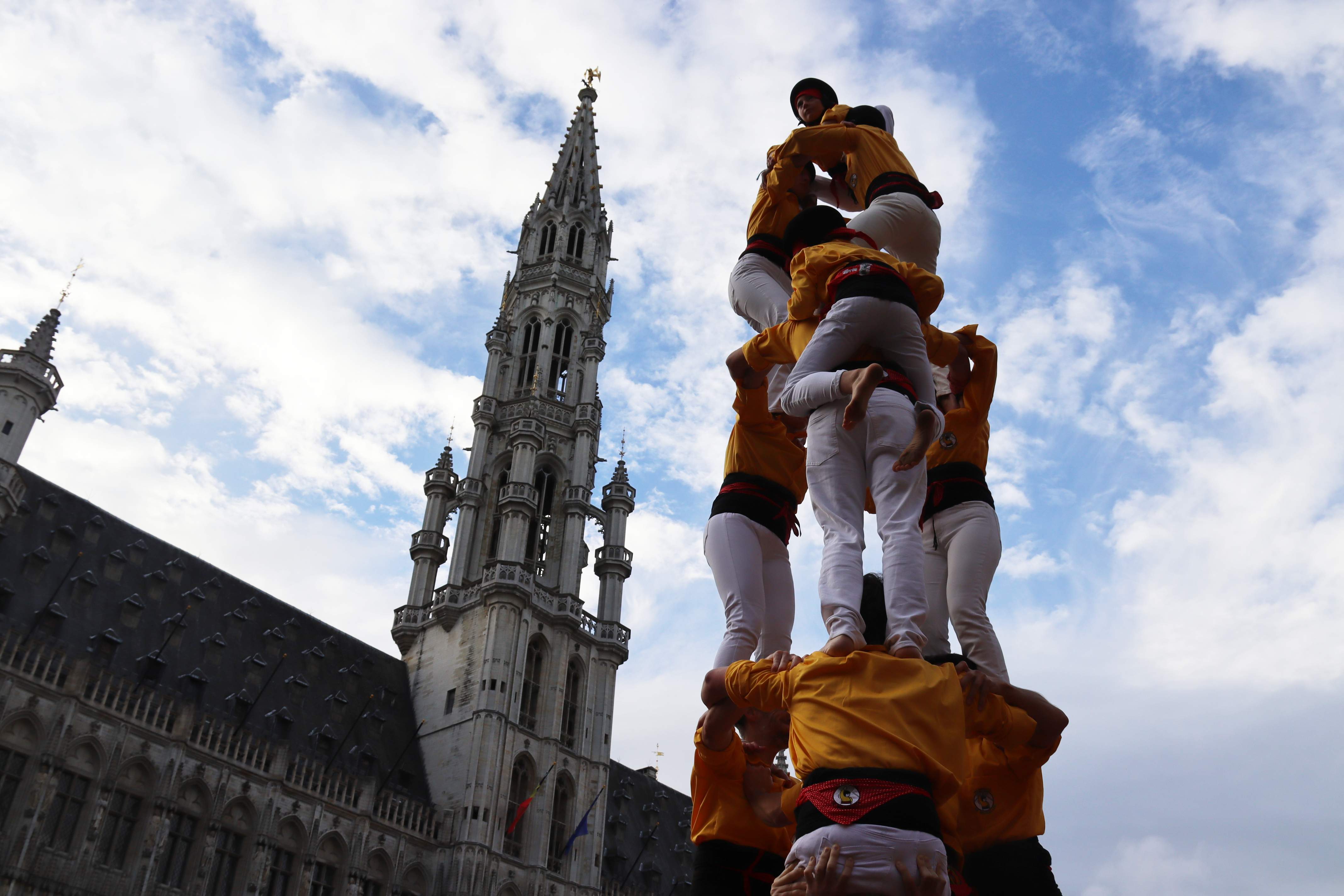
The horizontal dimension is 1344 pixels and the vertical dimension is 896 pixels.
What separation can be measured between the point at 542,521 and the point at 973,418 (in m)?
44.1

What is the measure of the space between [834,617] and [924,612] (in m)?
0.47

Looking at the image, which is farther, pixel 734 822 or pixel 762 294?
pixel 762 294

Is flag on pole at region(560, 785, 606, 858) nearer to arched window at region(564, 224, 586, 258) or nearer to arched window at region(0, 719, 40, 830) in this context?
arched window at region(0, 719, 40, 830)

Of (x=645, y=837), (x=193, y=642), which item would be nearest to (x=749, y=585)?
(x=193, y=642)

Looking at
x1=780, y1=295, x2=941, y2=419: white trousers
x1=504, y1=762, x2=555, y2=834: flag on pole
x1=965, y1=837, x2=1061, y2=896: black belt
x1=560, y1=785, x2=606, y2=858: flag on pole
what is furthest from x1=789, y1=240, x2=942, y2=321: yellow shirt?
x1=504, y1=762, x2=555, y2=834: flag on pole

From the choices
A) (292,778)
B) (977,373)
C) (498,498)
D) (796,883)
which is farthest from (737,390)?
(498,498)

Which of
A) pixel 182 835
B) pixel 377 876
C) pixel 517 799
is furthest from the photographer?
pixel 517 799

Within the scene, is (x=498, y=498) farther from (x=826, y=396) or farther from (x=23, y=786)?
(x=826, y=396)

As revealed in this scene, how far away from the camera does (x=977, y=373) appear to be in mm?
7676

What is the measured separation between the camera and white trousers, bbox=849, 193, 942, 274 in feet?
24.9

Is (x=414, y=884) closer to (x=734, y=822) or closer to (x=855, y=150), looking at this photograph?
(x=734, y=822)

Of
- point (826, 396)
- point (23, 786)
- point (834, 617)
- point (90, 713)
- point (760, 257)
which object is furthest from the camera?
point (90, 713)

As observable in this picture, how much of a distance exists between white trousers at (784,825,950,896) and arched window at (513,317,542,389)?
50.6 metres

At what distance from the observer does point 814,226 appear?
24.7 ft
